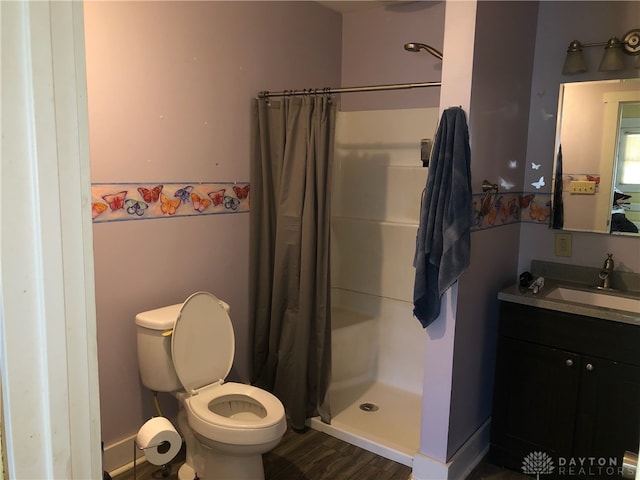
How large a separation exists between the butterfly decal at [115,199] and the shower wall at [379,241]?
4.54 ft

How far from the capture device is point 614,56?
2410mm

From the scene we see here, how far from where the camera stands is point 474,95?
210cm

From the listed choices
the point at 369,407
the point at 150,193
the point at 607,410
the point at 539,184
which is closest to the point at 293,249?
the point at 150,193

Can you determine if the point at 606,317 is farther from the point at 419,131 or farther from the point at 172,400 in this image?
the point at 172,400

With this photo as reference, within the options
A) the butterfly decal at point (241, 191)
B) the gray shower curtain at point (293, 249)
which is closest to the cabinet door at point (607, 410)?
the gray shower curtain at point (293, 249)

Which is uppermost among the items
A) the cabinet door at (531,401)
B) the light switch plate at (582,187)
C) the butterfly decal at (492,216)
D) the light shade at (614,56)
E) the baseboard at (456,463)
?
the light shade at (614,56)

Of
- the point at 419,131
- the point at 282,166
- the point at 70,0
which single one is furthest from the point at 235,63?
the point at 70,0

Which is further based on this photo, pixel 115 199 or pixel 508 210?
pixel 508 210

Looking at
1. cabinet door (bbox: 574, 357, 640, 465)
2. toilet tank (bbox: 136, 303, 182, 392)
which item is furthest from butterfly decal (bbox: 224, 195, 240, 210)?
cabinet door (bbox: 574, 357, 640, 465)

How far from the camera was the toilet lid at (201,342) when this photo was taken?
224 cm

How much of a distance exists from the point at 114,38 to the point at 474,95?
153cm

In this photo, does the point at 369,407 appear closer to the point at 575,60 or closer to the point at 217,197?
the point at 217,197

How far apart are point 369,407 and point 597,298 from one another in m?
1.38

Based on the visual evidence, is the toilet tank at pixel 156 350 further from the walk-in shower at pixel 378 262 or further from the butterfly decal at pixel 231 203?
the walk-in shower at pixel 378 262
